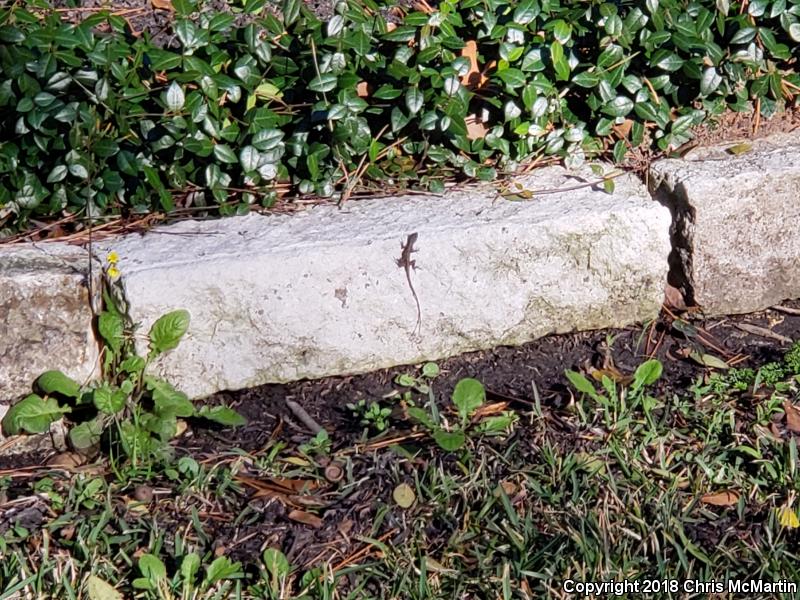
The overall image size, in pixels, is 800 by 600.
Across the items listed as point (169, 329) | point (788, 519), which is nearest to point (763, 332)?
point (788, 519)

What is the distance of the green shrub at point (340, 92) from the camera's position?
117 inches

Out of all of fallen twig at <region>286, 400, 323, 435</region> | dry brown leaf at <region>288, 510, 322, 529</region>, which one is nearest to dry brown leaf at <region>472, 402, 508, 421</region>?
fallen twig at <region>286, 400, 323, 435</region>

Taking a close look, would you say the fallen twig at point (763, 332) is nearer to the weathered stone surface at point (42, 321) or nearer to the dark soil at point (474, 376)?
the dark soil at point (474, 376)

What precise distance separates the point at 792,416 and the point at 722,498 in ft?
1.35

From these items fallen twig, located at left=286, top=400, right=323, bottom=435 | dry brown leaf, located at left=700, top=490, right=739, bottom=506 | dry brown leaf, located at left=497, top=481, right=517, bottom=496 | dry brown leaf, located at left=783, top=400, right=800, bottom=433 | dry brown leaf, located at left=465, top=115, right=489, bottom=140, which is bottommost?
dry brown leaf, located at left=700, top=490, right=739, bottom=506

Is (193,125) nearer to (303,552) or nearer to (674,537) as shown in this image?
(303,552)

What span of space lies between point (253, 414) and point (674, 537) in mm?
1195

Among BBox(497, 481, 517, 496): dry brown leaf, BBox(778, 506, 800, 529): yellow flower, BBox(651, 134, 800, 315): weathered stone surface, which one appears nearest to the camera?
BBox(778, 506, 800, 529): yellow flower

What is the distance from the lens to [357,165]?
3.22 meters

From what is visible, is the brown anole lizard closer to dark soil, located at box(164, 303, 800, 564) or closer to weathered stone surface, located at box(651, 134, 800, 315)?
dark soil, located at box(164, 303, 800, 564)

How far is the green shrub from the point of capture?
2967 millimetres

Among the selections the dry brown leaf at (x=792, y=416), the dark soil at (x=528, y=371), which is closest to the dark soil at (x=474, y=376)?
the dark soil at (x=528, y=371)

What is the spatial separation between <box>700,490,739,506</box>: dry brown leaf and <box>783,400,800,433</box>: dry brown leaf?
0.33 metres

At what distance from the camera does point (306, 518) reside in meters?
2.57
